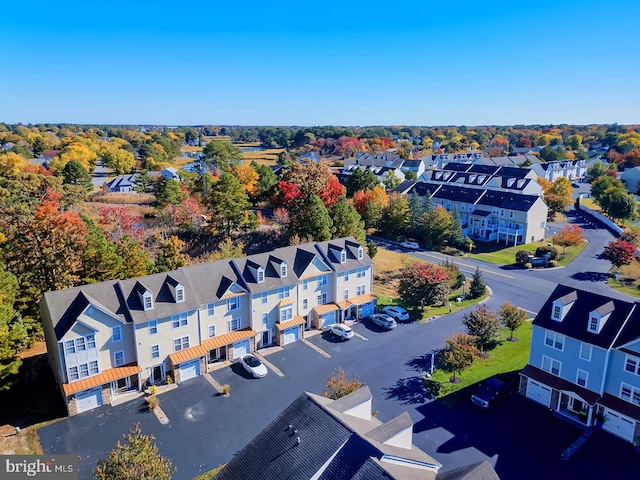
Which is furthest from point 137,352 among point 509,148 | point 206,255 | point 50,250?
point 509,148

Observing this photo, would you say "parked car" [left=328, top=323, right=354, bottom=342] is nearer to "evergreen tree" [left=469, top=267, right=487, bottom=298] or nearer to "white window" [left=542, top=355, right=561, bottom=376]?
"white window" [left=542, top=355, right=561, bottom=376]

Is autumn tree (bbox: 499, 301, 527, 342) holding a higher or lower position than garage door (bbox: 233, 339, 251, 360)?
higher

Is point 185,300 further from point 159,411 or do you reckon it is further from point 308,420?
point 308,420

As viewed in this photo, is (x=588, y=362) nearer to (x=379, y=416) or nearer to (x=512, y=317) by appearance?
(x=512, y=317)

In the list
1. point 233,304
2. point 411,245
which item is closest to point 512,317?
point 233,304

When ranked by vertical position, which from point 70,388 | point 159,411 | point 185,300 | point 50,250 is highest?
point 50,250

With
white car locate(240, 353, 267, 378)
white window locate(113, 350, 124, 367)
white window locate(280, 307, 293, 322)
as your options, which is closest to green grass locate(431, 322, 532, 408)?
white car locate(240, 353, 267, 378)

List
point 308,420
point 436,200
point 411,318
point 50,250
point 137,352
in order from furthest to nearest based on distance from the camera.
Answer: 1. point 436,200
2. point 411,318
3. point 50,250
4. point 137,352
5. point 308,420

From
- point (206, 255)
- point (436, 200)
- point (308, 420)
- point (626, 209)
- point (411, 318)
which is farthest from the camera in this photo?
point (436, 200)
